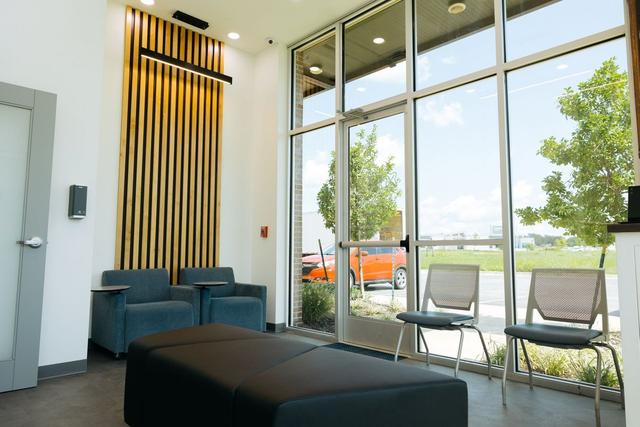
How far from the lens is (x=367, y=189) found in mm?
5273

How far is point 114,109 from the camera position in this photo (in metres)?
5.20

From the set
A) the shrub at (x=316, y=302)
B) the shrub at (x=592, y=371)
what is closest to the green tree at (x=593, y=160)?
the shrub at (x=592, y=371)

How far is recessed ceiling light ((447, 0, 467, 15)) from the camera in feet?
14.8

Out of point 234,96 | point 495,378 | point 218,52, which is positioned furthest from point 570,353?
point 218,52

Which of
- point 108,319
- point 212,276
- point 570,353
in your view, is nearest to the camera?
point 570,353

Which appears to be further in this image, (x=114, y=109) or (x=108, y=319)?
(x=114, y=109)

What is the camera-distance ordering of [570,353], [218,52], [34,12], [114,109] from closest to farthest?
1. [570,353]
2. [34,12]
3. [114,109]
4. [218,52]

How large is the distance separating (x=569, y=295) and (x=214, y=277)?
13.2 feet

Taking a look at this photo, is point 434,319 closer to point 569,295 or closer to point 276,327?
point 569,295

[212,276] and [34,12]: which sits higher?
[34,12]

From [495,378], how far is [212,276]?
11.5 ft

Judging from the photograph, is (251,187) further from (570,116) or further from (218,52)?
(570,116)

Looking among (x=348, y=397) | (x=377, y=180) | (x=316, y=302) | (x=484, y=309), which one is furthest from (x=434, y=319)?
(x=316, y=302)

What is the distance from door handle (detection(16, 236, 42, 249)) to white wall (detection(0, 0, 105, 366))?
0.23m
